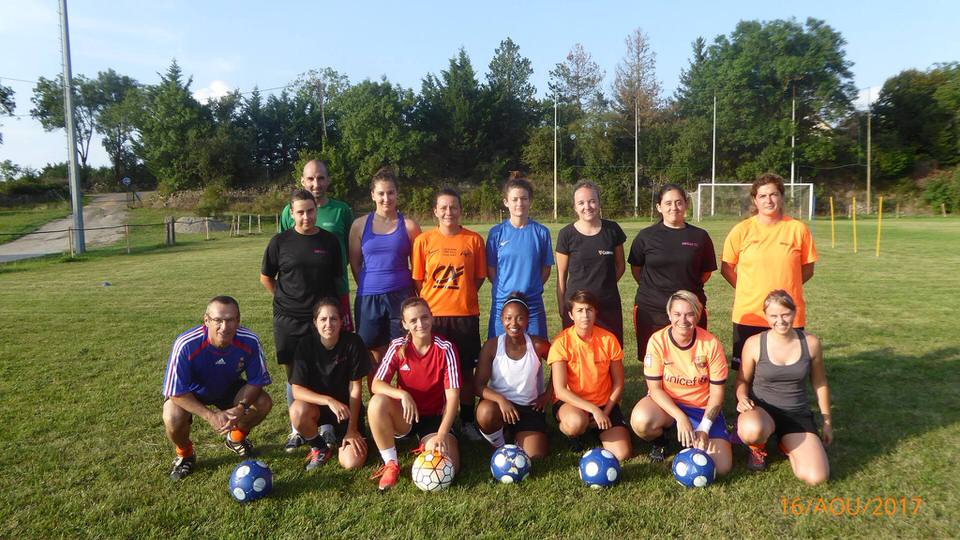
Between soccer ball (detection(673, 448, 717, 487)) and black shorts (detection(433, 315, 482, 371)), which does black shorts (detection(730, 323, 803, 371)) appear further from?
black shorts (detection(433, 315, 482, 371))

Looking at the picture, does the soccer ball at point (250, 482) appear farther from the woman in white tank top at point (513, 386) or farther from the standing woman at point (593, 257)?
the standing woman at point (593, 257)

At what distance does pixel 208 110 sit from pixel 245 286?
43.8 m

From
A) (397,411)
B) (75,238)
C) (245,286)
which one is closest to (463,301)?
(397,411)

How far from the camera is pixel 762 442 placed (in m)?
3.66

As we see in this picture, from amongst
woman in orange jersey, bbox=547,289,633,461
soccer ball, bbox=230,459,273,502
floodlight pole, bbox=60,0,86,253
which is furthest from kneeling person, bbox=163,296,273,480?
floodlight pole, bbox=60,0,86,253

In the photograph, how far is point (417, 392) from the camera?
13.0 feet

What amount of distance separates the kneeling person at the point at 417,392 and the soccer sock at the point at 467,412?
310mm

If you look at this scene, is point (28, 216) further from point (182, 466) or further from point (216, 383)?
point (182, 466)

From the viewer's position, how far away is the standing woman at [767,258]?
13.7 feet

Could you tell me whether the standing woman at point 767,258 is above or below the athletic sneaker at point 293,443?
above

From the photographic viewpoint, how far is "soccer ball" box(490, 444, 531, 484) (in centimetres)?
352

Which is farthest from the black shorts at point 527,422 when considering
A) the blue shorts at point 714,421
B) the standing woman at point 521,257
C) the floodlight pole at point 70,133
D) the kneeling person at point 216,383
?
the floodlight pole at point 70,133

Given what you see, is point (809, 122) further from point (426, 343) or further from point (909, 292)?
point (426, 343)

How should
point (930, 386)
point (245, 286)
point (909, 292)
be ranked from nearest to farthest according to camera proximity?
point (930, 386)
point (909, 292)
point (245, 286)
